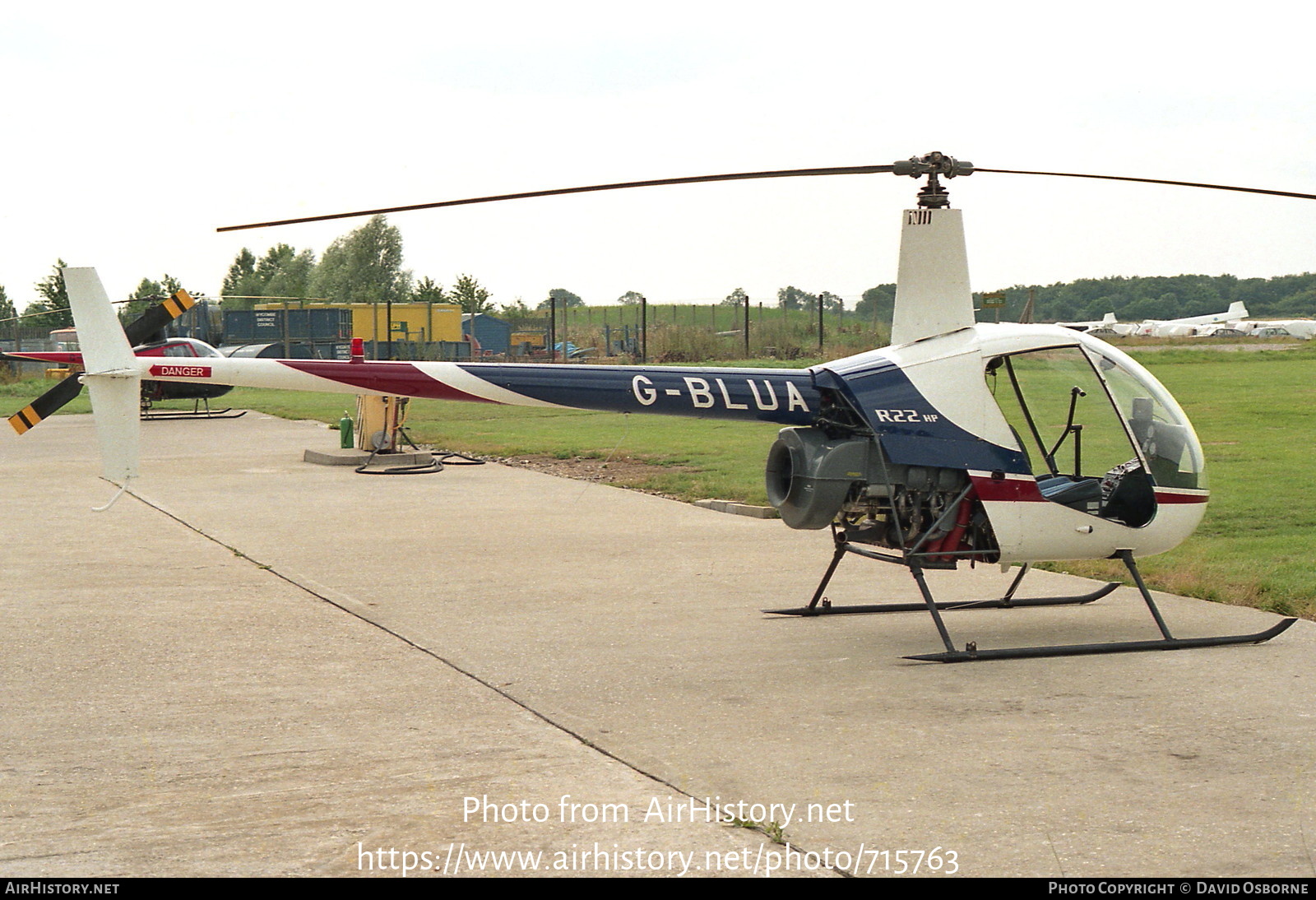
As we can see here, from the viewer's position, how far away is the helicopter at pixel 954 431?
7348 millimetres

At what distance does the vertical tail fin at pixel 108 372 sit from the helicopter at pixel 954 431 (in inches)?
65.9

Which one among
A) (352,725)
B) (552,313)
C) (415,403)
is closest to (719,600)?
(352,725)

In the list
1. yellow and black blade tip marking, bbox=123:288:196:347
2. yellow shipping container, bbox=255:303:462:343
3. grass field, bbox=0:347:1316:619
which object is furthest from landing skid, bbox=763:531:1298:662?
yellow shipping container, bbox=255:303:462:343

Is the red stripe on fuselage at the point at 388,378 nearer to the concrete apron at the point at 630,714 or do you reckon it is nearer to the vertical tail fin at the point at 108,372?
the vertical tail fin at the point at 108,372

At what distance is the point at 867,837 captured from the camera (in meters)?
4.40

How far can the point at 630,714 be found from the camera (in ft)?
19.8

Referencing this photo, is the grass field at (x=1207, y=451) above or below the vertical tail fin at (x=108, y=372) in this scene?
below

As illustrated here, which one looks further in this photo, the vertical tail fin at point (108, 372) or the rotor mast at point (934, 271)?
the vertical tail fin at point (108, 372)

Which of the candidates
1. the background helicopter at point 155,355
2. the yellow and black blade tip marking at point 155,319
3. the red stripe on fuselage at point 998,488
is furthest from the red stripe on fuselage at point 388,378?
the red stripe on fuselage at point 998,488

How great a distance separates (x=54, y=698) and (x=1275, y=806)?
541cm

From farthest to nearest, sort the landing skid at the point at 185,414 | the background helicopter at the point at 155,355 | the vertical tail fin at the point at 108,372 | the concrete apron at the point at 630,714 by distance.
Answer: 1. the landing skid at the point at 185,414
2. the background helicopter at the point at 155,355
3. the vertical tail fin at the point at 108,372
4. the concrete apron at the point at 630,714

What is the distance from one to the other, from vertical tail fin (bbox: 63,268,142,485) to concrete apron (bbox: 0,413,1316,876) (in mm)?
1053

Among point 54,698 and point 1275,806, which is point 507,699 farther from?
point 1275,806

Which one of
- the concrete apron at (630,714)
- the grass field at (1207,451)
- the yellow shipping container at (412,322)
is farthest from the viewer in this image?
the yellow shipping container at (412,322)
